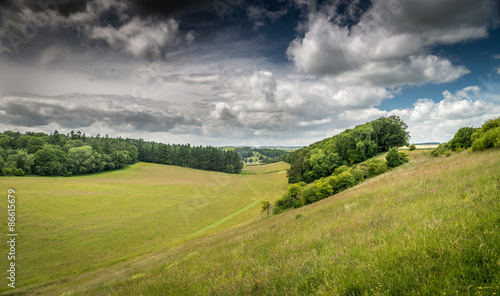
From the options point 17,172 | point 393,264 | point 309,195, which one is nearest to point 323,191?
point 309,195

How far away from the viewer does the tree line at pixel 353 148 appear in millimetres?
68562

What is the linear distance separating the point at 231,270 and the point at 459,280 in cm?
589

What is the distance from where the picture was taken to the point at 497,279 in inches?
106

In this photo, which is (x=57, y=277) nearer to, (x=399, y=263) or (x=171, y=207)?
(x=399, y=263)

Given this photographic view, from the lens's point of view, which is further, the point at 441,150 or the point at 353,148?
the point at 353,148

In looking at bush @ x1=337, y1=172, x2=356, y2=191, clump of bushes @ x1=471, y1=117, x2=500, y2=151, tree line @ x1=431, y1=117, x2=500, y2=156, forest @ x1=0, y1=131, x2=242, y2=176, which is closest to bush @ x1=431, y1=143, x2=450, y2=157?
tree line @ x1=431, y1=117, x2=500, y2=156

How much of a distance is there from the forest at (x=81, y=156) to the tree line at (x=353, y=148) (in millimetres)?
72820

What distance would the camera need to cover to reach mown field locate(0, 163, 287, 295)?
75.4 feet

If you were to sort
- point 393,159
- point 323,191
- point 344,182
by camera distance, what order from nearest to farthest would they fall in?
point 323,191, point 344,182, point 393,159

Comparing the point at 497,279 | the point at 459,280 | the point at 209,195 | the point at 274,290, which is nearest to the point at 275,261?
the point at 274,290

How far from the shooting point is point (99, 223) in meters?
39.3

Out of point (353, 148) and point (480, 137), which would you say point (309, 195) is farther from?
point (353, 148)

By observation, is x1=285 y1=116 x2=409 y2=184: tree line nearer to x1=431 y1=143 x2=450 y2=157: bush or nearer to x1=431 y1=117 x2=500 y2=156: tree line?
x1=431 y1=143 x2=450 y2=157: bush

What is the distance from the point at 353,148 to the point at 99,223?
252 ft
